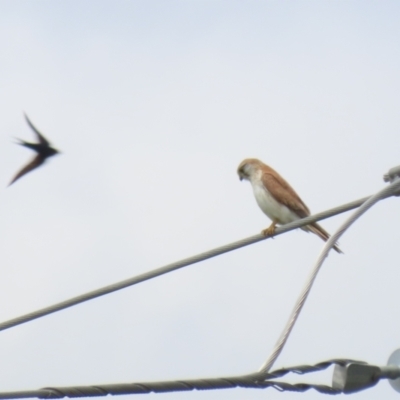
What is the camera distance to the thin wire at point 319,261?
7141 mm

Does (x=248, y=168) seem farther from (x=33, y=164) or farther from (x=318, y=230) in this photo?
(x=33, y=164)

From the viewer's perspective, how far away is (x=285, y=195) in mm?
14406

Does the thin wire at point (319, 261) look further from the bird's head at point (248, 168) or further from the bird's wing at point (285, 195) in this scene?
the bird's head at point (248, 168)

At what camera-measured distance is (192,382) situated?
270 inches

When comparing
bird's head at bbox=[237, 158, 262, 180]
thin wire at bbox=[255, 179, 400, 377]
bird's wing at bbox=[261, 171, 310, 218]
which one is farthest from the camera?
bird's head at bbox=[237, 158, 262, 180]

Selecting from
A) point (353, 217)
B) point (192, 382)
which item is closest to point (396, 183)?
point (353, 217)

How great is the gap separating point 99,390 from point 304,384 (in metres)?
1.30

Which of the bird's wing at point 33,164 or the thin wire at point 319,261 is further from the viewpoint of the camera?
the bird's wing at point 33,164

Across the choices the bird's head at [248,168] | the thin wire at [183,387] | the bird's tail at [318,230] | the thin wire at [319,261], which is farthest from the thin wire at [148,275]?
the bird's head at [248,168]

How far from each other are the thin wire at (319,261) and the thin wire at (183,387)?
90mm

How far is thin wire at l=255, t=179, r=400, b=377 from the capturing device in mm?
7141

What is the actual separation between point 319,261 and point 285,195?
6971mm

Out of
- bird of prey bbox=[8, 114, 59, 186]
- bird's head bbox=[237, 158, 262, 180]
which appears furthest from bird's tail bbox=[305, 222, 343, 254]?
bird of prey bbox=[8, 114, 59, 186]

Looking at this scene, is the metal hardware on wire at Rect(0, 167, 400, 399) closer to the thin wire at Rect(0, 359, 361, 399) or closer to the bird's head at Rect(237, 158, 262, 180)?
the thin wire at Rect(0, 359, 361, 399)
